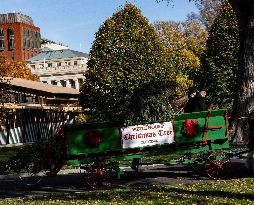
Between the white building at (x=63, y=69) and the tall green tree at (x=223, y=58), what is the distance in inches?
2936

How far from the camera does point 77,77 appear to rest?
11844 centimetres

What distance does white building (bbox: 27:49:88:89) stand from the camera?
4680 inches

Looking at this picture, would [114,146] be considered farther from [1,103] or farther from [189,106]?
[1,103]

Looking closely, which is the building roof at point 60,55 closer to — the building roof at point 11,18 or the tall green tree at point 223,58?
the building roof at point 11,18

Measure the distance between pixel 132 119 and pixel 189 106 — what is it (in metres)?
2.25

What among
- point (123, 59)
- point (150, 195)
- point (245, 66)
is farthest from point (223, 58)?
point (150, 195)

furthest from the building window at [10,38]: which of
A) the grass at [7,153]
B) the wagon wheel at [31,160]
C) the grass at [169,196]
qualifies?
the grass at [169,196]

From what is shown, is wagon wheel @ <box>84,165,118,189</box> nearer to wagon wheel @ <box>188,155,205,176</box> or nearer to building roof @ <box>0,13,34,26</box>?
wagon wheel @ <box>188,155,205,176</box>

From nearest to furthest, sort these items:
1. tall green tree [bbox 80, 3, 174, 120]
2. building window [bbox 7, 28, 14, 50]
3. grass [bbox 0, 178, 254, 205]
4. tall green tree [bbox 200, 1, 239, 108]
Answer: grass [bbox 0, 178, 254, 205] < tall green tree [bbox 200, 1, 239, 108] < tall green tree [bbox 80, 3, 174, 120] < building window [bbox 7, 28, 14, 50]

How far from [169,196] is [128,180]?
3778 mm

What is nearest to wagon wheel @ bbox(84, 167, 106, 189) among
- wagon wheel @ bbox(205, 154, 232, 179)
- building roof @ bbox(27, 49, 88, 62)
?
wagon wheel @ bbox(205, 154, 232, 179)

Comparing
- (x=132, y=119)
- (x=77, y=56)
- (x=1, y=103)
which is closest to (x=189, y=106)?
(x=132, y=119)

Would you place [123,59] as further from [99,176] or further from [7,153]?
[99,176]

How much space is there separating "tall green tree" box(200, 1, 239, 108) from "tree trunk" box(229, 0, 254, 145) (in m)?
21.0
